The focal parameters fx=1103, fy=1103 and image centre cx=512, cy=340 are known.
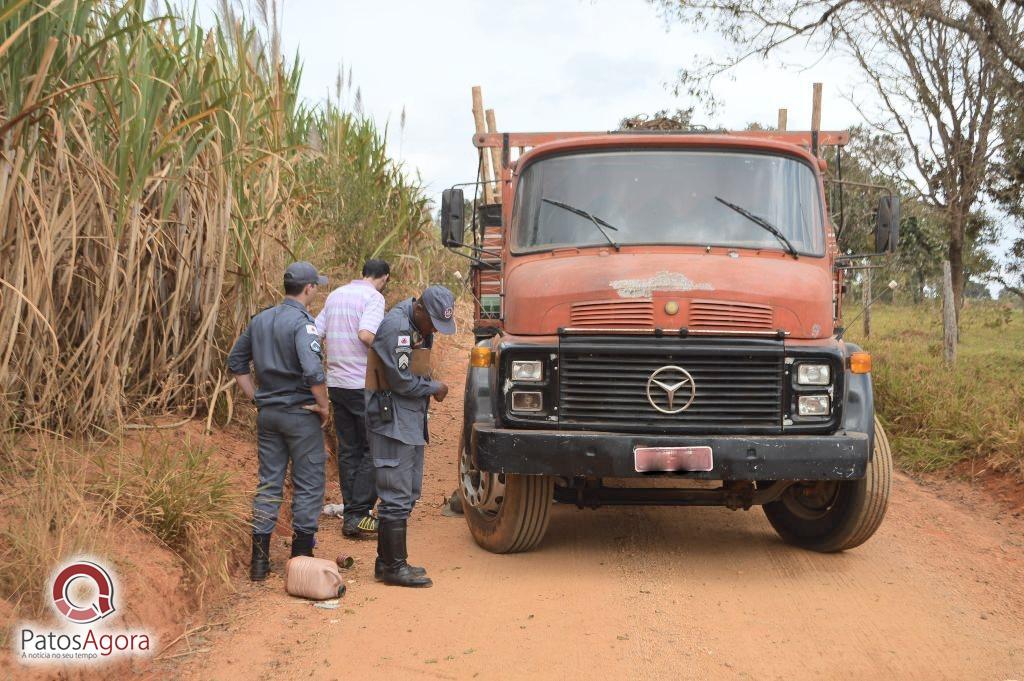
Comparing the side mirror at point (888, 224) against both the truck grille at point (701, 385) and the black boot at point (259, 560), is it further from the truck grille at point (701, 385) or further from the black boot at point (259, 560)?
the black boot at point (259, 560)

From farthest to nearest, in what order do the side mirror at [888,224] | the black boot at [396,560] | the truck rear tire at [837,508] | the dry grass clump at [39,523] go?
the side mirror at [888,224] → the truck rear tire at [837,508] → the black boot at [396,560] → the dry grass clump at [39,523]

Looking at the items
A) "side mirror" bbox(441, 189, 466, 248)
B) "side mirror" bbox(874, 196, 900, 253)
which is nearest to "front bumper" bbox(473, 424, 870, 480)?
"side mirror" bbox(874, 196, 900, 253)

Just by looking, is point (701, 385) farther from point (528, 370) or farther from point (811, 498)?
point (811, 498)

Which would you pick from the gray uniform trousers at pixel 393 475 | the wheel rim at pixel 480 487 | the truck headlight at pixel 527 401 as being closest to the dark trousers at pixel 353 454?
the wheel rim at pixel 480 487

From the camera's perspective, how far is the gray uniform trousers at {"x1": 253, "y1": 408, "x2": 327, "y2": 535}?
5.77 m

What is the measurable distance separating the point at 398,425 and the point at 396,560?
2.33 ft

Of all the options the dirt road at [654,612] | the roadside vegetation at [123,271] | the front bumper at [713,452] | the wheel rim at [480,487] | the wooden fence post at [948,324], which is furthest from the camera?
the wooden fence post at [948,324]

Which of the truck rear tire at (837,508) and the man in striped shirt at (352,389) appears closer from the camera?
the truck rear tire at (837,508)

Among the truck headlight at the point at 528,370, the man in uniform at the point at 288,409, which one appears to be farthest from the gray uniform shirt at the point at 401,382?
the truck headlight at the point at 528,370

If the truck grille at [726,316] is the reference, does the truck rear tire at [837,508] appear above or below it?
below

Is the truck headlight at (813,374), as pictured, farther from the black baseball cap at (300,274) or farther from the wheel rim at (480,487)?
the black baseball cap at (300,274)

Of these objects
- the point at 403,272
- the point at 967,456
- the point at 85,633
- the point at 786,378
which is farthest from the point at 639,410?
the point at 403,272

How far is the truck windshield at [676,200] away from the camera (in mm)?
6484

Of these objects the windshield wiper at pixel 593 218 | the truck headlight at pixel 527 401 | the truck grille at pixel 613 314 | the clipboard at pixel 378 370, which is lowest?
the truck headlight at pixel 527 401
